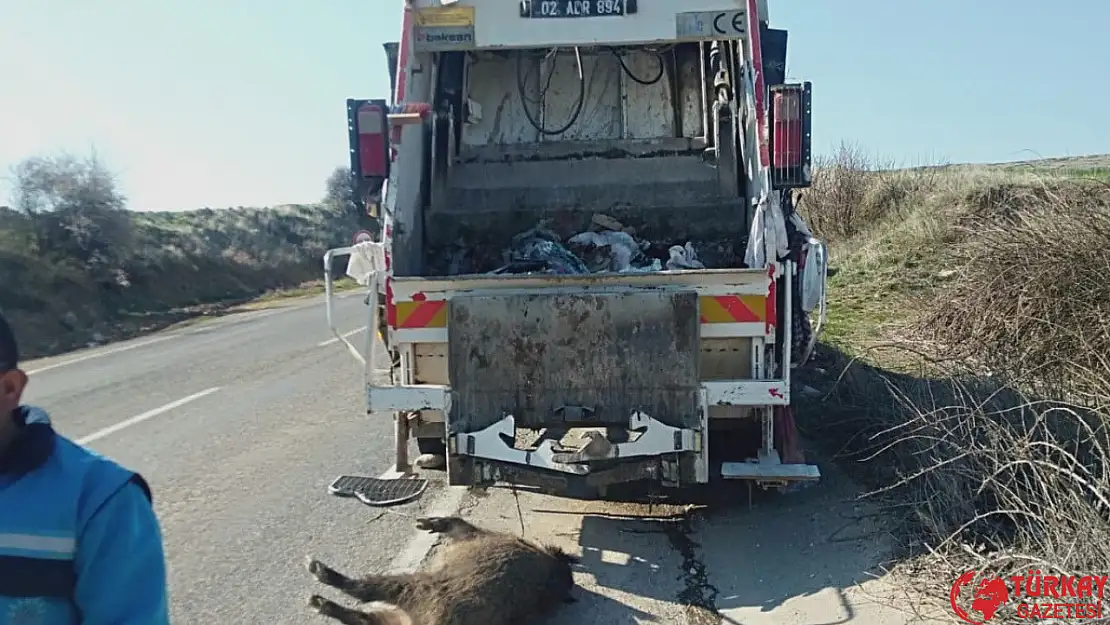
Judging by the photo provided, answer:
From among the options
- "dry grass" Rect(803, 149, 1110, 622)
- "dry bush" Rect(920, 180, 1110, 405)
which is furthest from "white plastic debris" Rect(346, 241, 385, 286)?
"dry bush" Rect(920, 180, 1110, 405)

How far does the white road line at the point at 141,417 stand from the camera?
740 centimetres

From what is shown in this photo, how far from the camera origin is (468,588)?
3502 mm

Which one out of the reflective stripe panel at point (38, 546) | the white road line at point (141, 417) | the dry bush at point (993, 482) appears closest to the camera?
the reflective stripe panel at point (38, 546)

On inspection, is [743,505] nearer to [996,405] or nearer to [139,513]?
[996,405]

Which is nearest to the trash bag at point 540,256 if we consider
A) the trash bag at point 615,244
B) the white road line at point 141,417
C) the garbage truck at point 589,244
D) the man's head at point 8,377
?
the garbage truck at point 589,244

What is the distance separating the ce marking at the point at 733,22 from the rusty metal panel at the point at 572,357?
6.56 feet

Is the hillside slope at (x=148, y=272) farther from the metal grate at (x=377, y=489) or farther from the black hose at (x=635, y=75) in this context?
the black hose at (x=635, y=75)

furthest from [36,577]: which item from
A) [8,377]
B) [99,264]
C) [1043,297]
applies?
[99,264]

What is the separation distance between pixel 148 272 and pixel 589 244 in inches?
825

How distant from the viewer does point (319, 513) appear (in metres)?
5.25

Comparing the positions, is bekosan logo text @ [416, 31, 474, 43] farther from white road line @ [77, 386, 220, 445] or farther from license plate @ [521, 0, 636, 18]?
white road line @ [77, 386, 220, 445]

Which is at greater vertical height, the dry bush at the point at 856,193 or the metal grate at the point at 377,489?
the dry bush at the point at 856,193

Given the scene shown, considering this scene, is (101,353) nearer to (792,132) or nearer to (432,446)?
(432,446)

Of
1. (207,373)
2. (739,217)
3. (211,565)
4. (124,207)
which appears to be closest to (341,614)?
(211,565)
